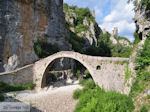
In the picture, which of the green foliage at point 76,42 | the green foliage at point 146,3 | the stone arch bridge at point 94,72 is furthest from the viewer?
the green foliage at point 76,42

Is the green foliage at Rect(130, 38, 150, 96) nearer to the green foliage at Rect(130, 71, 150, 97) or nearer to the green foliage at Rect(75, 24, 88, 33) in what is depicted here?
the green foliage at Rect(130, 71, 150, 97)

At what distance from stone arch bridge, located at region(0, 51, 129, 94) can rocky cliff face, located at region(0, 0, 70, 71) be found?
5.33ft

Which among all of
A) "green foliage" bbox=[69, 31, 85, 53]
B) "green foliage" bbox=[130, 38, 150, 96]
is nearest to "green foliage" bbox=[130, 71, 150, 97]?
"green foliage" bbox=[130, 38, 150, 96]

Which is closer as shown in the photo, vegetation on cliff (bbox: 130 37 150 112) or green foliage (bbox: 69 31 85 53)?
vegetation on cliff (bbox: 130 37 150 112)

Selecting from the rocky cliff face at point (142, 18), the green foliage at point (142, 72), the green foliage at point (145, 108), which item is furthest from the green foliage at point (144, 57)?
the green foliage at point (145, 108)

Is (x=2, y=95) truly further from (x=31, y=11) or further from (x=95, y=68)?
(x=31, y=11)

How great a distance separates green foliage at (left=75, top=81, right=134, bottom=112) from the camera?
746 inches

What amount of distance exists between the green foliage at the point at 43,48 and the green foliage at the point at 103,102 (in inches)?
424

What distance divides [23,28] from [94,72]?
940cm

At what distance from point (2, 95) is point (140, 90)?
398 inches

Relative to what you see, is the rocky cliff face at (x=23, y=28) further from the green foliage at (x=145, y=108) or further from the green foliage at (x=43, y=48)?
the green foliage at (x=145, y=108)

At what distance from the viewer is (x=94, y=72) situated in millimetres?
26281

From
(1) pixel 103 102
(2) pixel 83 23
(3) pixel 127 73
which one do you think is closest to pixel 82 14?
(2) pixel 83 23

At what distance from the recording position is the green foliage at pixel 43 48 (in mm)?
33750
